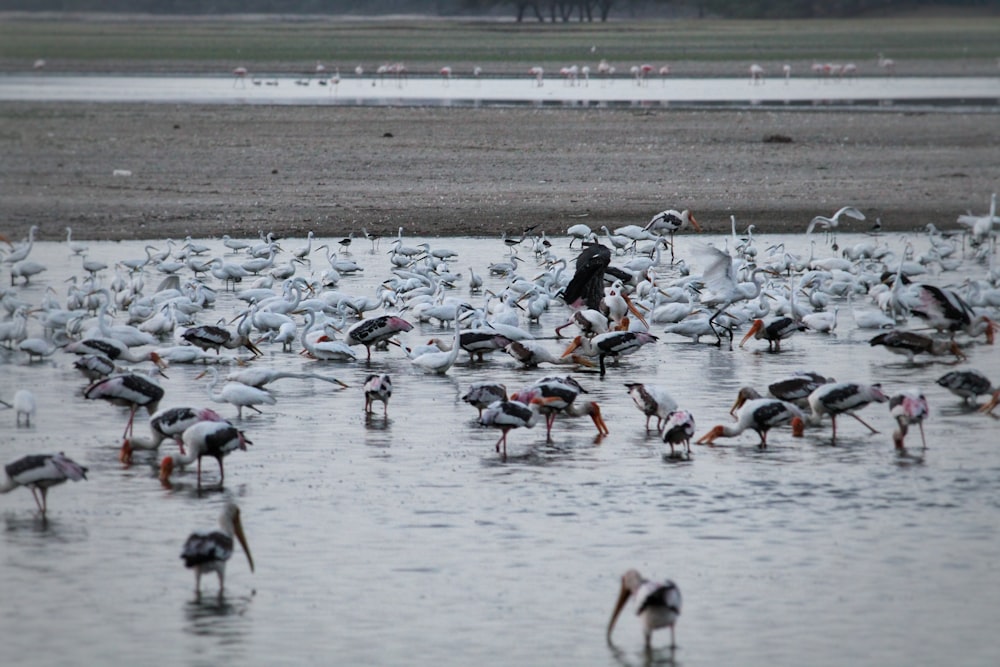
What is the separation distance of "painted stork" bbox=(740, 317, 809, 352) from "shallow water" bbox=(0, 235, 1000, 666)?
1728mm

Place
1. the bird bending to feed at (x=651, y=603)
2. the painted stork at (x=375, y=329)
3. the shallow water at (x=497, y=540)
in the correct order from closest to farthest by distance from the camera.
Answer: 1. the bird bending to feed at (x=651, y=603)
2. the shallow water at (x=497, y=540)
3. the painted stork at (x=375, y=329)

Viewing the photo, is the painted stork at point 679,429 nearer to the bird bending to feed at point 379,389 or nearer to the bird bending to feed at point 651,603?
the bird bending to feed at point 379,389

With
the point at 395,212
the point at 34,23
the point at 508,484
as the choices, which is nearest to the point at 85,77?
the point at 34,23

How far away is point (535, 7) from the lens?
99.6 metres

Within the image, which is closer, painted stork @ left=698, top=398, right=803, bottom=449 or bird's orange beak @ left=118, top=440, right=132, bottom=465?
bird's orange beak @ left=118, top=440, right=132, bottom=465

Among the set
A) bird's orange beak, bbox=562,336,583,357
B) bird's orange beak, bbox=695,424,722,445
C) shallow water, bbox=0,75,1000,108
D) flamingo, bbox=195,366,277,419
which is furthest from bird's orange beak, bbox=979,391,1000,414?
shallow water, bbox=0,75,1000,108

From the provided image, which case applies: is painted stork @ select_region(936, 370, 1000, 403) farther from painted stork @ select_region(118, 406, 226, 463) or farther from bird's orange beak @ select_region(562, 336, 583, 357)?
painted stork @ select_region(118, 406, 226, 463)

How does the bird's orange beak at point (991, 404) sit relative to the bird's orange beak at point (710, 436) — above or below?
above

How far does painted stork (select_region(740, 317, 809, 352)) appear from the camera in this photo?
1365 cm

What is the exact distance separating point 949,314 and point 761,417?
4.22 meters

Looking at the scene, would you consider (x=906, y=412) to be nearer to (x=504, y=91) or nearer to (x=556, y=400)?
(x=556, y=400)

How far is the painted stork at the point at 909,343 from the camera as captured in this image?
12.9m

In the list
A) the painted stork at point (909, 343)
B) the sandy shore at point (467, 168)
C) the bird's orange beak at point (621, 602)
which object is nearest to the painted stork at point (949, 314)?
the painted stork at point (909, 343)

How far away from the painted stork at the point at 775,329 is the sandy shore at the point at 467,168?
791cm
